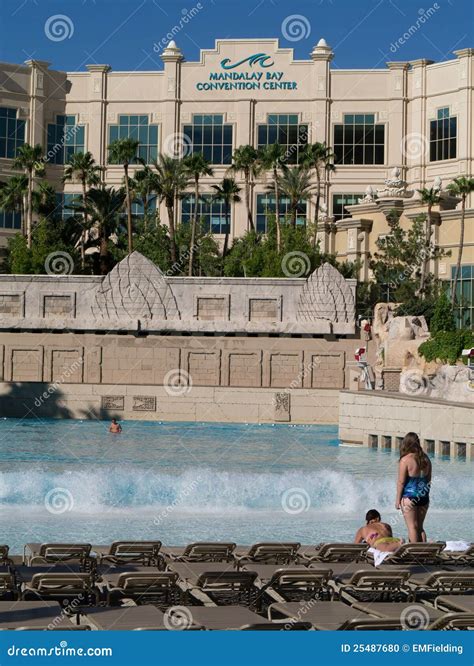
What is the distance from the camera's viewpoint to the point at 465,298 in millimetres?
58500

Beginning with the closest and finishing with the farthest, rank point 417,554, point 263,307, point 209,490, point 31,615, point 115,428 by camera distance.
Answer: point 31,615
point 417,554
point 209,490
point 115,428
point 263,307

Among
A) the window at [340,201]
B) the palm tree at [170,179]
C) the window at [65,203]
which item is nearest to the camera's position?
the palm tree at [170,179]

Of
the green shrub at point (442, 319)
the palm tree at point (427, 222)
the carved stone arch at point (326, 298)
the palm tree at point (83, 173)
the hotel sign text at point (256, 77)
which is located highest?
the hotel sign text at point (256, 77)

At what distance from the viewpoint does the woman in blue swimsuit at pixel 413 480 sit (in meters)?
15.4

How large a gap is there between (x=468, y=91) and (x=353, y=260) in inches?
542

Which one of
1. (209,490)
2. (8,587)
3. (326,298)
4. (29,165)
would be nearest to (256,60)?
(29,165)

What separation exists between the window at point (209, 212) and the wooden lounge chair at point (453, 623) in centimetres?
6107

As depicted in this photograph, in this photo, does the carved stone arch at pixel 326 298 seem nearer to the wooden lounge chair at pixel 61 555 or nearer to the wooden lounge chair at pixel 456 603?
the wooden lounge chair at pixel 61 555

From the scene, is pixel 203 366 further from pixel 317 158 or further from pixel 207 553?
pixel 207 553

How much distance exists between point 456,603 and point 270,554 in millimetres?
3595

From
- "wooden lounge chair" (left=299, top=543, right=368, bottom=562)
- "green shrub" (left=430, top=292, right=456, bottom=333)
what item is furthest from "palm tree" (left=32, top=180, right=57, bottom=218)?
"wooden lounge chair" (left=299, top=543, right=368, bottom=562)

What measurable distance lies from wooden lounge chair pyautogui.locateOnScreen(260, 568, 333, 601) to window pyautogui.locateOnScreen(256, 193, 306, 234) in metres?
58.7

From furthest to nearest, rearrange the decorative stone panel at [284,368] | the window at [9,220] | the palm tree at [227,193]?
the window at [9,220]
the palm tree at [227,193]
the decorative stone panel at [284,368]

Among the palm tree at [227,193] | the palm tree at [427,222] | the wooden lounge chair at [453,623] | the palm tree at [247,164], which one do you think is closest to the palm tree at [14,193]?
the palm tree at [227,193]
